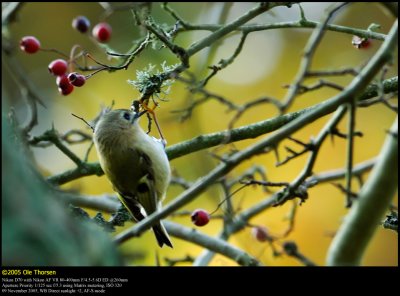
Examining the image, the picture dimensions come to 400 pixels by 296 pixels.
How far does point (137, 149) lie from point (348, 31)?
113 centimetres

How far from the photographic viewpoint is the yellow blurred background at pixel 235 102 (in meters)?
4.30

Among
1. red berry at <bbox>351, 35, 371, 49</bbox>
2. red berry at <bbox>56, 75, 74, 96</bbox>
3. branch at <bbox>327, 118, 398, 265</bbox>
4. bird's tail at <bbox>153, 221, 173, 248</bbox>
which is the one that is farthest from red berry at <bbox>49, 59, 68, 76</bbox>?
branch at <bbox>327, 118, 398, 265</bbox>

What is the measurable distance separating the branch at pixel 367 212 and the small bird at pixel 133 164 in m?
1.31

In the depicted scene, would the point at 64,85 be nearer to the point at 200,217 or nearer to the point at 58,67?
the point at 58,67

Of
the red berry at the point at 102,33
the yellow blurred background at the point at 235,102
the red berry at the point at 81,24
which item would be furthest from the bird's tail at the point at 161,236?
the red berry at the point at 81,24

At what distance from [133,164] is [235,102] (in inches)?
115

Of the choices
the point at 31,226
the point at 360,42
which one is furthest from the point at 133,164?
the point at 31,226

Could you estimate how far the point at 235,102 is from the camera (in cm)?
589

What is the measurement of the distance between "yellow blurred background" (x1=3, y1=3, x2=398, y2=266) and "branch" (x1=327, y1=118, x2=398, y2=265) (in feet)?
5.73

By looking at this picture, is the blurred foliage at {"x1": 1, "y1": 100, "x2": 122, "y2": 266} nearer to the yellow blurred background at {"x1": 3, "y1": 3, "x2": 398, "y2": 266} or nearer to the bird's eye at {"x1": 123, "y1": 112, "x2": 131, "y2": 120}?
the bird's eye at {"x1": 123, "y1": 112, "x2": 131, "y2": 120}

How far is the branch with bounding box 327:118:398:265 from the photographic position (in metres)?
1.77

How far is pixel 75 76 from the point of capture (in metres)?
2.64
